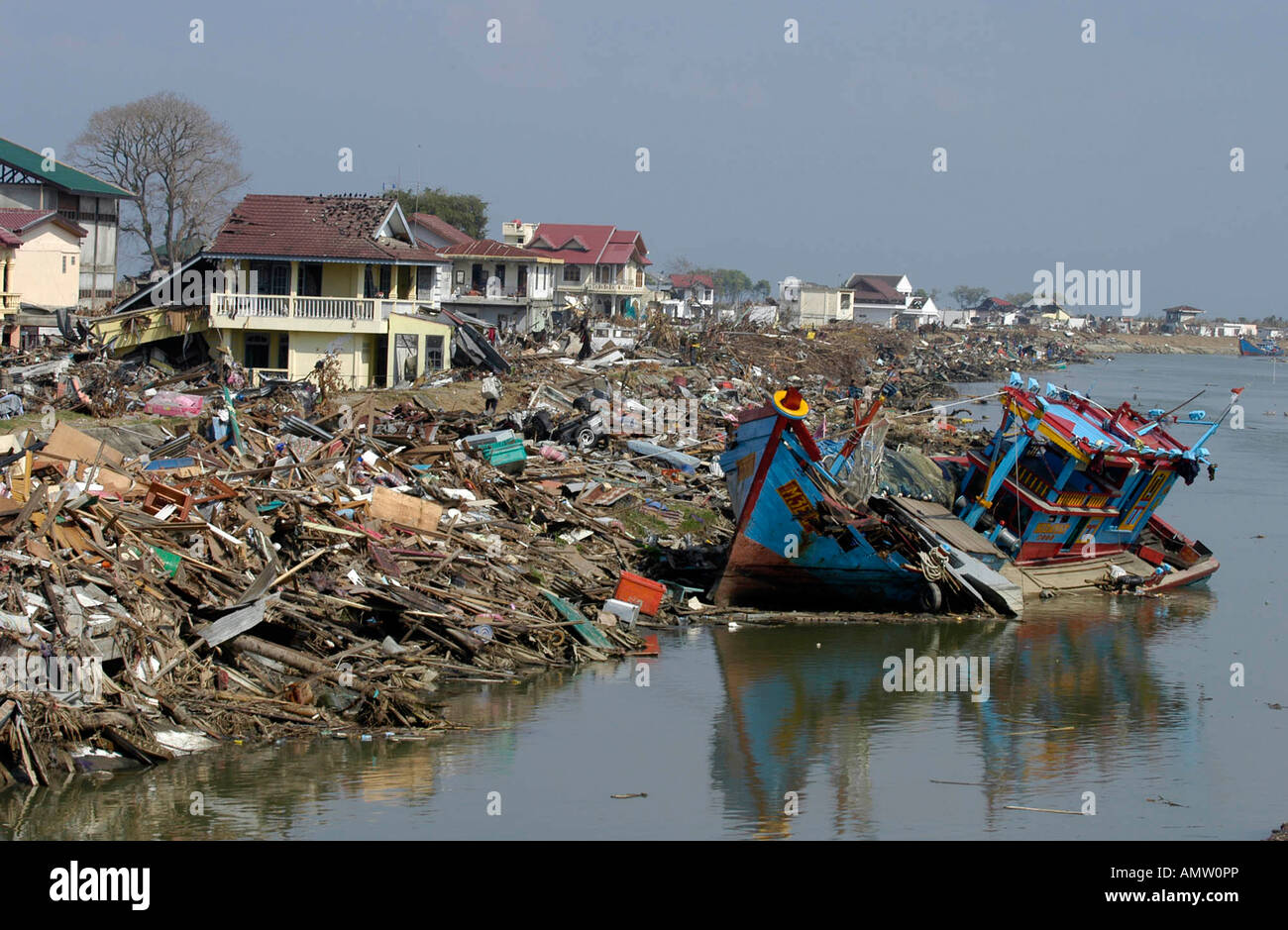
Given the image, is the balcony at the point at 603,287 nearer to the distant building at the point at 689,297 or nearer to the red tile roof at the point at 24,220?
the distant building at the point at 689,297

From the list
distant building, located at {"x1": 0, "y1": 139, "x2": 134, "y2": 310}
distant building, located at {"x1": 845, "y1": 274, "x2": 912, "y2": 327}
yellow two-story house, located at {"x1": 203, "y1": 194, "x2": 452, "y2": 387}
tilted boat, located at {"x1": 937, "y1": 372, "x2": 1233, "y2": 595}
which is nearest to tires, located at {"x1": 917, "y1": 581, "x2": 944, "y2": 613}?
tilted boat, located at {"x1": 937, "y1": 372, "x2": 1233, "y2": 595}

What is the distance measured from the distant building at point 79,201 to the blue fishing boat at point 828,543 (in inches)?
1371

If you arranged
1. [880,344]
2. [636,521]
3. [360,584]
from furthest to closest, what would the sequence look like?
[880,344] < [636,521] < [360,584]

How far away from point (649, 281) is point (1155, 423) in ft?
235

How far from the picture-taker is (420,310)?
39.0 metres

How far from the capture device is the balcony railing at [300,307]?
112 ft

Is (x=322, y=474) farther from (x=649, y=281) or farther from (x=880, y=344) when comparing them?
(x=649, y=281)

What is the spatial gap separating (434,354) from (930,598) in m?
19.1

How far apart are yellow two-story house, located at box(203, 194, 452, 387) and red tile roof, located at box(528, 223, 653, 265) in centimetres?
3170

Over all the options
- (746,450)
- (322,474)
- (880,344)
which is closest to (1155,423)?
(746,450)

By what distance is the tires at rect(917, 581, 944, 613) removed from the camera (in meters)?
21.5

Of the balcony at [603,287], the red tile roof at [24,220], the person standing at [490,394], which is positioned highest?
the balcony at [603,287]

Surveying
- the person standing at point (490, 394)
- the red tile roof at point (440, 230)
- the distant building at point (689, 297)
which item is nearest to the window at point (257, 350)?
the person standing at point (490, 394)
